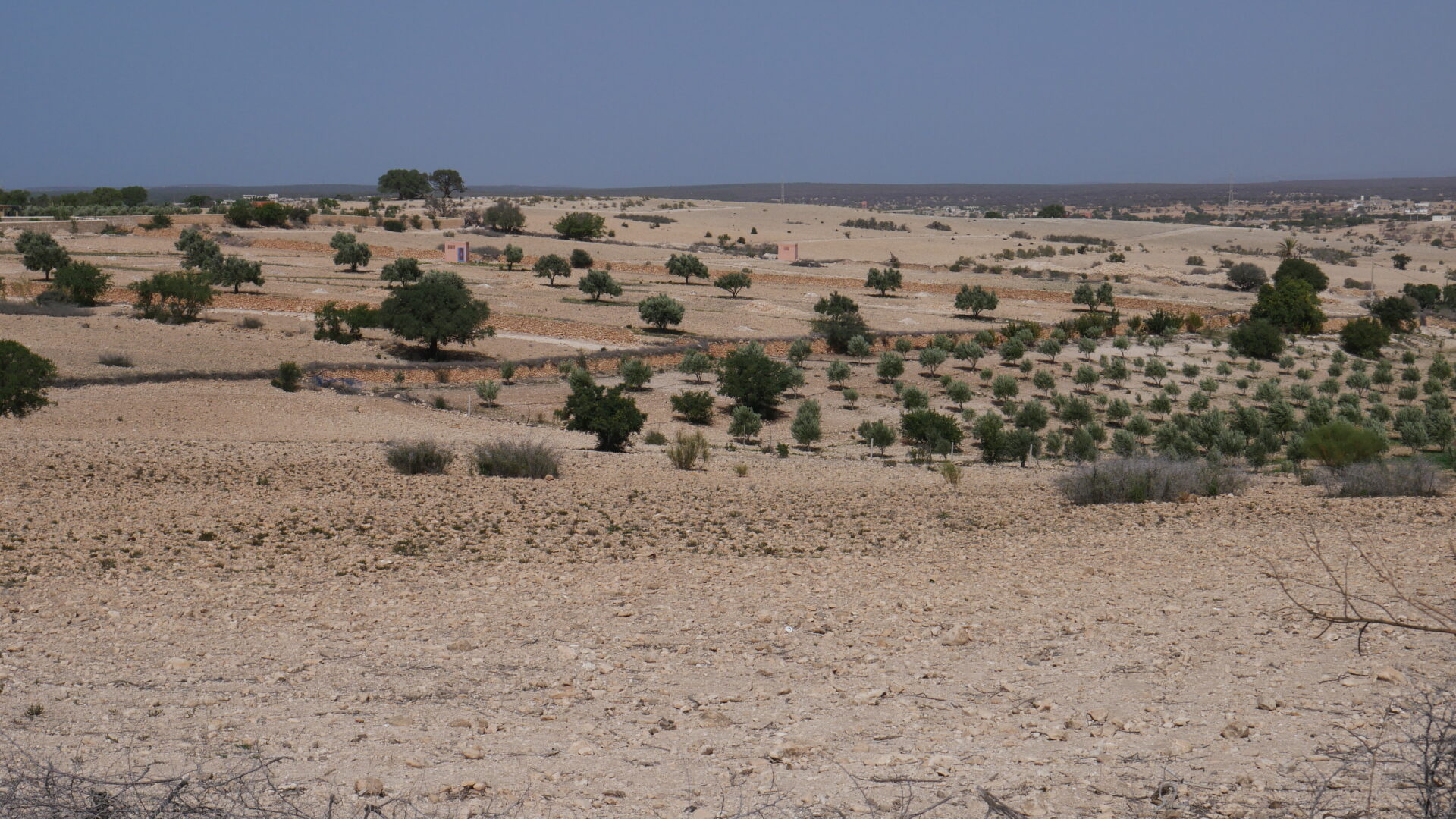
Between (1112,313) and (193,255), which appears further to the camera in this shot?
(1112,313)

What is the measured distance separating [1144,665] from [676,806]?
415cm

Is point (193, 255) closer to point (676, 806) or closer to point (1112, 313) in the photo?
point (1112, 313)

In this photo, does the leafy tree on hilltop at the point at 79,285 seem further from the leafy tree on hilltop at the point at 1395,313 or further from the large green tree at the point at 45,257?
the leafy tree on hilltop at the point at 1395,313

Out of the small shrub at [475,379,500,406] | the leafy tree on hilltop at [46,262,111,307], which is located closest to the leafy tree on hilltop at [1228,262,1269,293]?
the small shrub at [475,379,500,406]

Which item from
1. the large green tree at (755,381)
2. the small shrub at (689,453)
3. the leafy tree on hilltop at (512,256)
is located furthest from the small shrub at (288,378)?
the leafy tree on hilltop at (512,256)

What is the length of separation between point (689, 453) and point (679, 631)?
1149cm

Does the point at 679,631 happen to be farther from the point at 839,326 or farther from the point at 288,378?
the point at 839,326

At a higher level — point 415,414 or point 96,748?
point 96,748

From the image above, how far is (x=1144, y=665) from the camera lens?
8.55m

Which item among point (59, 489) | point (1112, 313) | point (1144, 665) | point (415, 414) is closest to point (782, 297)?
point (1112, 313)

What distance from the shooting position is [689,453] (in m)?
21.3

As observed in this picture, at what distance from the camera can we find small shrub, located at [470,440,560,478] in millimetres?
18594

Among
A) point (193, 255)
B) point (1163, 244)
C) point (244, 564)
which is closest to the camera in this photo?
point (244, 564)

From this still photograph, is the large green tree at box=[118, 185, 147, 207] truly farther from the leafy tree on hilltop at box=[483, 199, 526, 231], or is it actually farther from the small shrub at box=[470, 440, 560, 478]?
the small shrub at box=[470, 440, 560, 478]
